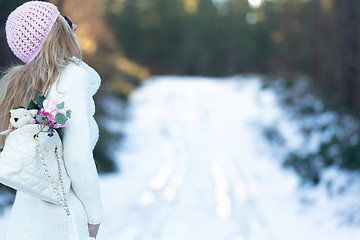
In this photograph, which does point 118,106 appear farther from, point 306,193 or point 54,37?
point 54,37

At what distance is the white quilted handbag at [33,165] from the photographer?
179cm

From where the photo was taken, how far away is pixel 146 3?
42500mm

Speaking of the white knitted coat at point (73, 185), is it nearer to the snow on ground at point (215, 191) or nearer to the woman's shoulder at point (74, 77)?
the woman's shoulder at point (74, 77)

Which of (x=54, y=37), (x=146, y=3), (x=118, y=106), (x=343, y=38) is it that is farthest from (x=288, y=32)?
(x=146, y=3)

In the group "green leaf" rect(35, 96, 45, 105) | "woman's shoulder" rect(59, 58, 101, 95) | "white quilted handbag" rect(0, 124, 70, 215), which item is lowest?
"white quilted handbag" rect(0, 124, 70, 215)

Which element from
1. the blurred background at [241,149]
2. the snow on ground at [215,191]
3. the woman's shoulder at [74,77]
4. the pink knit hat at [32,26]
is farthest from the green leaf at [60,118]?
the snow on ground at [215,191]

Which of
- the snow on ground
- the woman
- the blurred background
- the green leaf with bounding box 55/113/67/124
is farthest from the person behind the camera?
the blurred background

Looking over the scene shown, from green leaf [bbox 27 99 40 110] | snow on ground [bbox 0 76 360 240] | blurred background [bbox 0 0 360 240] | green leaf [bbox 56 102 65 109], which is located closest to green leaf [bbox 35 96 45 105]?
green leaf [bbox 27 99 40 110]

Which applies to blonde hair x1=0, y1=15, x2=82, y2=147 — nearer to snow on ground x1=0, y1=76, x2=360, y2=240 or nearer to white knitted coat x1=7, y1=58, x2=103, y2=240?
white knitted coat x1=7, y1=58, x2=103, y2=240

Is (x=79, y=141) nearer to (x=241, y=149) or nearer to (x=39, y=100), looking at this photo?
(x=39, y=100)

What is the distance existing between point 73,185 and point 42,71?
0.50m

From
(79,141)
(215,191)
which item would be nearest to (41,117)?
(79,141)

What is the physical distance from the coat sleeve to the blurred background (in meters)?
0.85

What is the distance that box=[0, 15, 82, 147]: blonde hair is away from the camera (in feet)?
6.34
